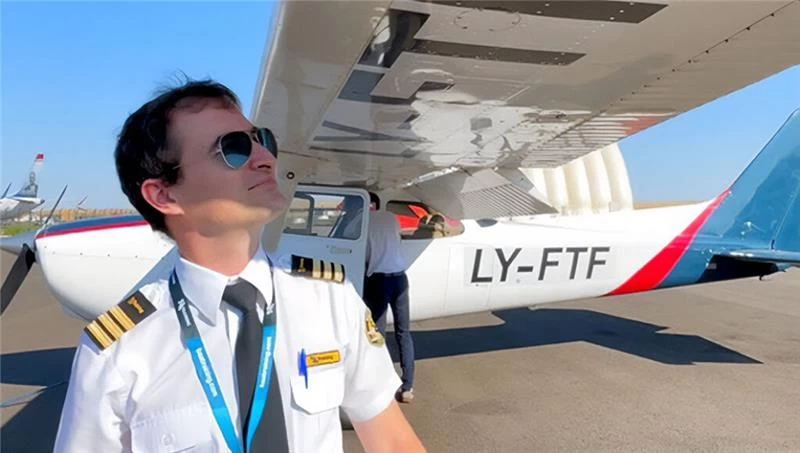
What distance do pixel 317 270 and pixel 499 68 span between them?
1373 mm

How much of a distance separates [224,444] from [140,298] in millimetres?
284

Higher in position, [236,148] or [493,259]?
[236,148]

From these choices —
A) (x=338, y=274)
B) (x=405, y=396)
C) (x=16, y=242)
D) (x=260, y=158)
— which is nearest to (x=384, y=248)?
(x=405, y=396)

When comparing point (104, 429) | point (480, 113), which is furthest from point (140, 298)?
point (480, 113)

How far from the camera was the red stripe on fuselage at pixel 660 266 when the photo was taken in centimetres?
625

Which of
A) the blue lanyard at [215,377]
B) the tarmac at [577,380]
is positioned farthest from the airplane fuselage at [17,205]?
the blue lanyard at [215,377]

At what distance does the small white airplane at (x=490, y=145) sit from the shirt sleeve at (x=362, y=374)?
0.12 meters

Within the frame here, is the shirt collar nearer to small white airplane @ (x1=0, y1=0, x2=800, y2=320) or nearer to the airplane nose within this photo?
small white airplane @ (x1=0, y1=0, x2=800, y2=320)

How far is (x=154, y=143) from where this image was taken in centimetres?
99

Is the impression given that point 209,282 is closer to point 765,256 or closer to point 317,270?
point 317,270

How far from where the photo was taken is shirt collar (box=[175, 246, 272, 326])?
94cm

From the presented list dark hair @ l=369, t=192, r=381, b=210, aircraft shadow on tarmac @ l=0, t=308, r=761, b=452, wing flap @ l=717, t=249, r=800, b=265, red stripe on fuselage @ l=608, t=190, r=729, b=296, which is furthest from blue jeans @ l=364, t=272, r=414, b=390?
wing flap @ l=717, t=249, r=800, b=265

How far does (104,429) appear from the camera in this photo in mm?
874

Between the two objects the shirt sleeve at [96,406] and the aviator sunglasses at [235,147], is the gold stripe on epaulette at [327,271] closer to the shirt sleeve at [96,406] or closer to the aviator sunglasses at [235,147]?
the aviator sunglasses at [235,147]
